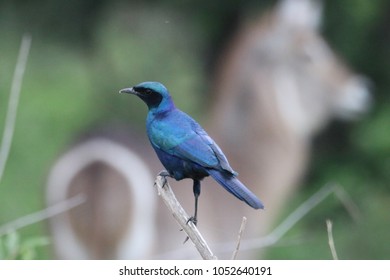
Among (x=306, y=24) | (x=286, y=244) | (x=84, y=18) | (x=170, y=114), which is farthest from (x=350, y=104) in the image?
(x=170, y=114)

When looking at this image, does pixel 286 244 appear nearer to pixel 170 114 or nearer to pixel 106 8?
pixel 106 8

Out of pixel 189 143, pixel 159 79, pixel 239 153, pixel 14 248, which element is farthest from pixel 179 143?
pixel 239 153

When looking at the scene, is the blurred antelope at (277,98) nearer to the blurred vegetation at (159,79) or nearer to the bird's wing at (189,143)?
the blurred vegetation at (159,79)

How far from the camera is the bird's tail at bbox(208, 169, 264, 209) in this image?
0.91 metres

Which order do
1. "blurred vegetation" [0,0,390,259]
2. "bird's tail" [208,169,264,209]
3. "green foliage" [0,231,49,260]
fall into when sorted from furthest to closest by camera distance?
"blurred vegetation" [0,0,390,259]
"green foliage" [0,231,49,260]
"bird's tail" [208,169,264,209]

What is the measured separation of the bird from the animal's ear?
4.18 feet

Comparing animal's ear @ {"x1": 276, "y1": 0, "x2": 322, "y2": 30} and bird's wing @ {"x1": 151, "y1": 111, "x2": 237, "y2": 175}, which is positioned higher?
animal's ear @ {"x1": 276, "y1": 0, "x2": 322, "y2": 30}

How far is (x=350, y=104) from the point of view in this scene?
2.38 metres

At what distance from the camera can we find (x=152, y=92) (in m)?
1.04

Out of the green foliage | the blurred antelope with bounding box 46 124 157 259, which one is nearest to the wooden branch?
the green foliage

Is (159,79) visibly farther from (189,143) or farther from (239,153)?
(189,143)

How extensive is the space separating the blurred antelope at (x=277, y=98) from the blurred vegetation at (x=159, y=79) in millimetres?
35

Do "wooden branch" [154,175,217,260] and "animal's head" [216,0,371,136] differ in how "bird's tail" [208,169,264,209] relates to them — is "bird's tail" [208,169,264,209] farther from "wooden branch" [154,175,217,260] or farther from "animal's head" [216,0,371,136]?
"animal's head" [216,0,371,136]

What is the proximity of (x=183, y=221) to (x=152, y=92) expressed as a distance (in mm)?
156
